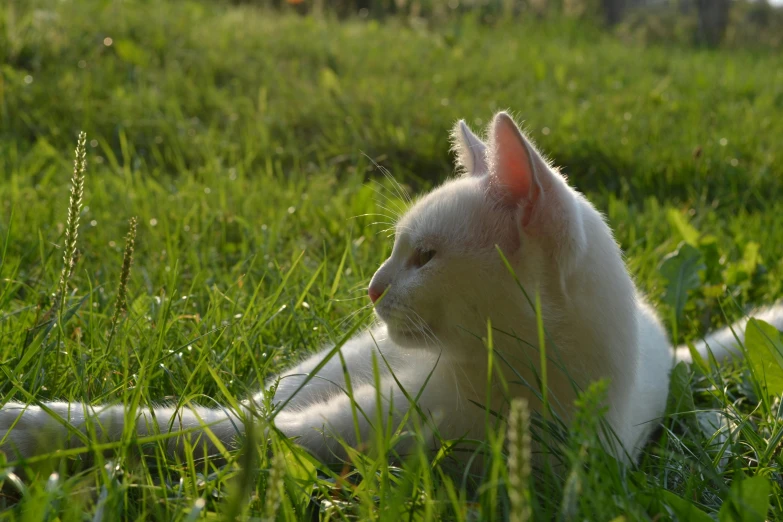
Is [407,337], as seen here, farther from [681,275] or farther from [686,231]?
[686,231]

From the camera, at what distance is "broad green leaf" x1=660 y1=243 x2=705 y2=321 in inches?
99.0

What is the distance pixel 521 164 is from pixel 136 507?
3.38 feet

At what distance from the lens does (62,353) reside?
5.94ft

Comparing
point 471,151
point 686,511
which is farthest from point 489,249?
point 686,511

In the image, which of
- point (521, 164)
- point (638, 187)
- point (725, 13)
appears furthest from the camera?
point (725, 13)

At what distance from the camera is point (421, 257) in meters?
1.83

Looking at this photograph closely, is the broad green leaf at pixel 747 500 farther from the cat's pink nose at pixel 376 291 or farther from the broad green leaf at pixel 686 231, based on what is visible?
the broad green leaf at pixel 686 231

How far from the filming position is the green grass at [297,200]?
1396 millimetres

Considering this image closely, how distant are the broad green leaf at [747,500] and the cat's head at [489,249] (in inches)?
21.1

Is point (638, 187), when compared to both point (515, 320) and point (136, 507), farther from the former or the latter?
point (136, 507)

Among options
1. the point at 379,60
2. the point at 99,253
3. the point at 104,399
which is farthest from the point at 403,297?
the point at 379,60

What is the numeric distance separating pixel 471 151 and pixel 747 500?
3.84 ft

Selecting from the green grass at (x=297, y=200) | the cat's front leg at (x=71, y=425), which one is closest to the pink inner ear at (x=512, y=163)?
the green grass at (x=297, y=200)

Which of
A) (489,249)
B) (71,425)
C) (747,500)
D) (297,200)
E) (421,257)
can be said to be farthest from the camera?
(297,200)
